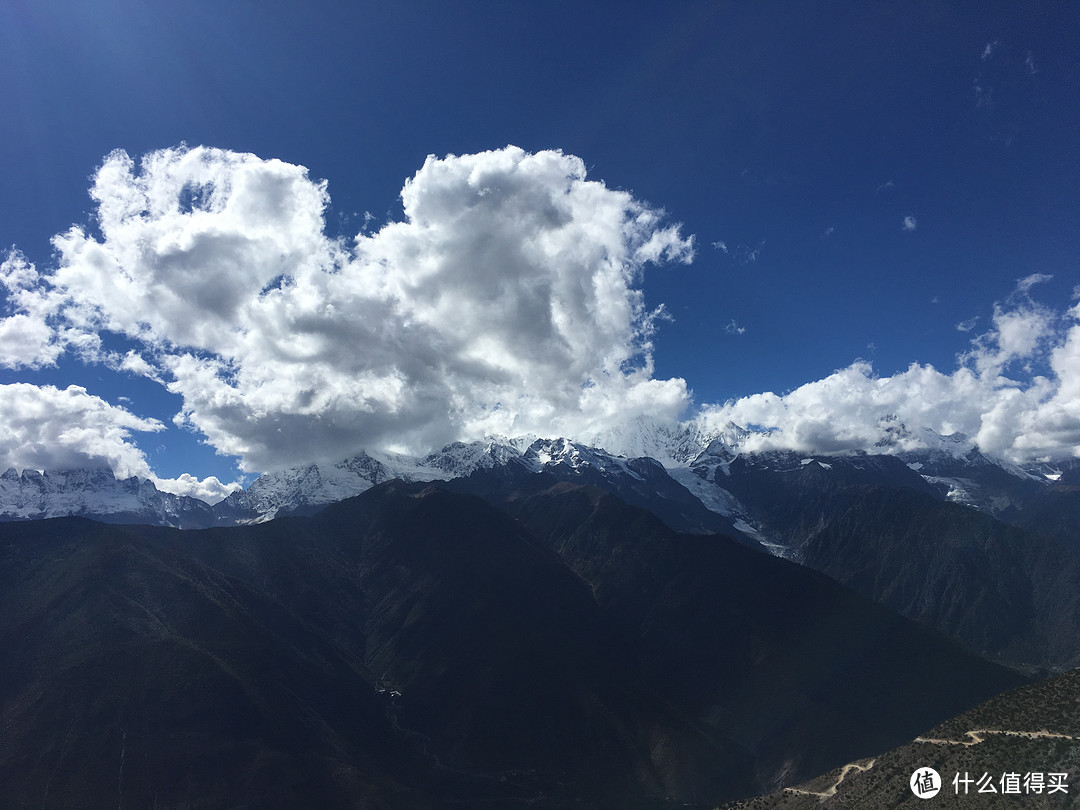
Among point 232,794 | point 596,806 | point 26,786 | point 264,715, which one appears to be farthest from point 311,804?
point 596,806

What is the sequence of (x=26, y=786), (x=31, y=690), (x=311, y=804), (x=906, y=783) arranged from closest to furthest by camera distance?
1. (x=906, y=783)
2. (x=26, y=786)
3. (x=311, y=804)
4. (x=31, y=690)

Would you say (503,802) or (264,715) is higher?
(264,715)

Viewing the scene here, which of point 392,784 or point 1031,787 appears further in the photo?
point 392,784

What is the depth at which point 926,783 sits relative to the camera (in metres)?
68.9

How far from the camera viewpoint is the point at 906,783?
71438 millimetres

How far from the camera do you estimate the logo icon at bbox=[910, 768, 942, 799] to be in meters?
68.1

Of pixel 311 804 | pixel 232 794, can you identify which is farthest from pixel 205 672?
pixel 311 804

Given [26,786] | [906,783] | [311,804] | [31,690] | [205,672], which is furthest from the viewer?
[205,672]

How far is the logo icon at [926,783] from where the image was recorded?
68125 mm

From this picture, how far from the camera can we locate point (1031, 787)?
63.4 m

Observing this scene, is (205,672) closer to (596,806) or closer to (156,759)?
(156,759)

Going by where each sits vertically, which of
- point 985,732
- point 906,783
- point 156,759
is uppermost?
point 985,732

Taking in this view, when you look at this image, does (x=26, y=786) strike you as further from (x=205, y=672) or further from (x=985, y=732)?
(x=985, y=732)

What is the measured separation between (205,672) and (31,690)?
154ft
